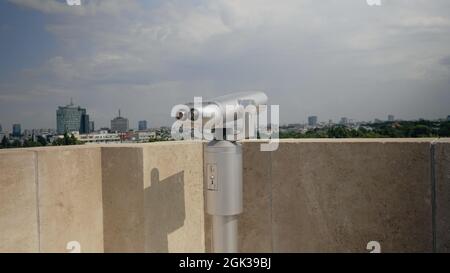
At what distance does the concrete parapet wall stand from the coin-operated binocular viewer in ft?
1.73

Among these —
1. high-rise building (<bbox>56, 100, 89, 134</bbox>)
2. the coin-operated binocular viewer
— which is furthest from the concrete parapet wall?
high-rise building (<bbox>56, 100, 89, 134</bbox>)

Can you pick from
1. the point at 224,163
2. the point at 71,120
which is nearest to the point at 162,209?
the point at 224,163

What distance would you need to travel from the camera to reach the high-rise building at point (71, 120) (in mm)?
4336

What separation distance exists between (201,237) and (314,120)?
218cm

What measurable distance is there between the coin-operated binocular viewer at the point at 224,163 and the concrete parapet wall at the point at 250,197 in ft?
1.73

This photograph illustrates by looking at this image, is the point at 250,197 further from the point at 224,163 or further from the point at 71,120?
the point at 71,120

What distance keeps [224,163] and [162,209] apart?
76 centimetres

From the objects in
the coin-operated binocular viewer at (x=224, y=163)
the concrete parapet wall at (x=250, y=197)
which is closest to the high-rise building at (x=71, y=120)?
the concrete parapet wall at (x=250, y=197)

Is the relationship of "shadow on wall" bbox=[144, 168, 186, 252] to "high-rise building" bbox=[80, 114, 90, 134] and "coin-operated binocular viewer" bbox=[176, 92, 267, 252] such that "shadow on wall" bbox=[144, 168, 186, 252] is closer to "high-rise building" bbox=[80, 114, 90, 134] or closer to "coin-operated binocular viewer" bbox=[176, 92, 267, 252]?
"coin-operated binocular viewer" bbox=[176, 92, 267, 252]

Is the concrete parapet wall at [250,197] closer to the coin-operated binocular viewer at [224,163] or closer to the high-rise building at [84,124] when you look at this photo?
the coin-operated binocular viewer at [224,163]

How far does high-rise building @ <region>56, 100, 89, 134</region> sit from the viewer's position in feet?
14.2

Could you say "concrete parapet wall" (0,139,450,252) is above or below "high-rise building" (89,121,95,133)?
below

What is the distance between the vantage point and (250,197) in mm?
3484
